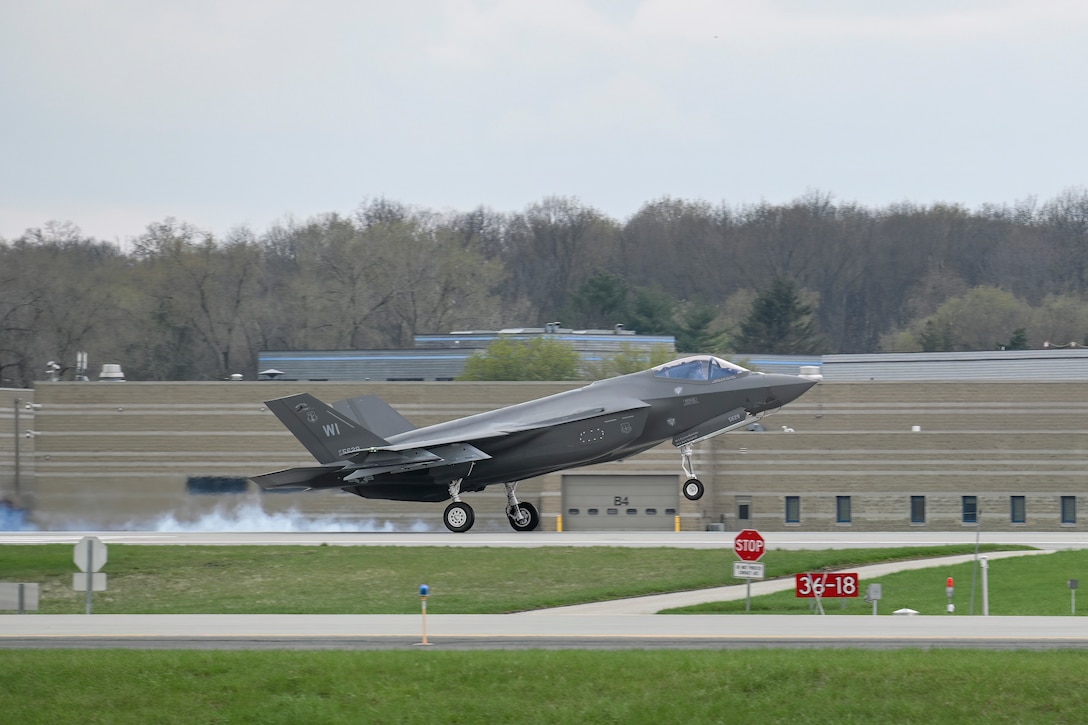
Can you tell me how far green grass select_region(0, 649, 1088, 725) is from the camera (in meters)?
19.8

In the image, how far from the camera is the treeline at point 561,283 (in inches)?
4053

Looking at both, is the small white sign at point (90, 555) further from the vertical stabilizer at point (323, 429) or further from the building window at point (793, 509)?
the building window at point (793, 509)

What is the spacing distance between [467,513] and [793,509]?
2805cm

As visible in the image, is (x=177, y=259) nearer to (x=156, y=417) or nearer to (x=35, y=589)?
(x=156, y=417)

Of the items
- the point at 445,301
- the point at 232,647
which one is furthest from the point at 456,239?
the point at 232,647

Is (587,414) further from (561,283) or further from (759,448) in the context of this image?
(561,283)

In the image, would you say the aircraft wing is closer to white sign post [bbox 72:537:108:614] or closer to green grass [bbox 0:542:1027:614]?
green grass [bbox 0:542:1027:614]

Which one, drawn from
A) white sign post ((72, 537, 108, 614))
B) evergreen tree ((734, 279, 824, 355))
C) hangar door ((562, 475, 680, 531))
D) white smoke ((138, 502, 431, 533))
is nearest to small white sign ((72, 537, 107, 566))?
white sign post ((72, 537, 108, 614))

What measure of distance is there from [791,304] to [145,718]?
92942 mm

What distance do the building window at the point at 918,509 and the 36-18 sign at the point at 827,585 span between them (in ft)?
120

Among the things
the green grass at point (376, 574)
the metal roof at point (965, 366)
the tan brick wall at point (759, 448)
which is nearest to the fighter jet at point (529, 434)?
the green grass at point (376, 574)

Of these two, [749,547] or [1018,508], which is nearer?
A: [749,547]

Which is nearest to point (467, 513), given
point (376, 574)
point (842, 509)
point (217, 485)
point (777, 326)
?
point (376, 574)

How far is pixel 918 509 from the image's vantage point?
65.7 meters
